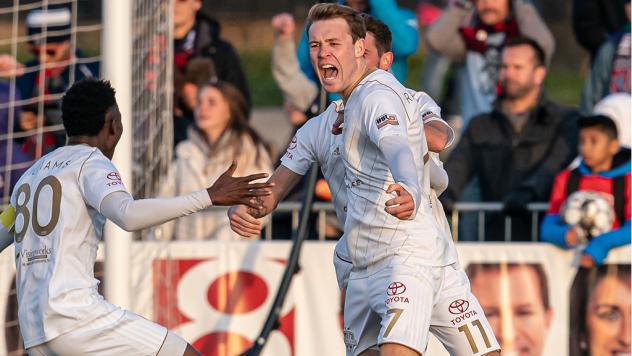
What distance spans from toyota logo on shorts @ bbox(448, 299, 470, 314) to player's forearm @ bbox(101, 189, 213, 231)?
46.1 inches

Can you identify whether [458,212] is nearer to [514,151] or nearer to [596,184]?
[514,151]

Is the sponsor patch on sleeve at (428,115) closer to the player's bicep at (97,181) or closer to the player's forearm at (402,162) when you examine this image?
the player's forearm at (402,162)

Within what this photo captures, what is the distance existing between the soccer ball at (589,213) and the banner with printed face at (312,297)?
286mm

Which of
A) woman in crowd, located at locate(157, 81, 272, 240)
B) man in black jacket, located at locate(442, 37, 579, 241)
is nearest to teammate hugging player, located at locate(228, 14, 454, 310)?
man in black jacket, located at locate(442, 37, 579, 241)

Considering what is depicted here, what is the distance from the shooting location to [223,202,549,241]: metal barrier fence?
9469 millimetres

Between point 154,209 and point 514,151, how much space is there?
12.9 ft

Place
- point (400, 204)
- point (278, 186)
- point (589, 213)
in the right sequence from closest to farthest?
point (400, 204), point (278, 186), point (589, 213)

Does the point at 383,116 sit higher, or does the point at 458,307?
the point at 383,116

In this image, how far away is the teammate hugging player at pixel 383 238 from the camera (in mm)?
6357

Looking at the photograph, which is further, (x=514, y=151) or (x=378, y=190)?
(x=514, y=151)

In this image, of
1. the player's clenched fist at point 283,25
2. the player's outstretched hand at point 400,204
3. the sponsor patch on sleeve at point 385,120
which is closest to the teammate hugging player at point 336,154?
the sponsor patch on sleeve at point 385,120

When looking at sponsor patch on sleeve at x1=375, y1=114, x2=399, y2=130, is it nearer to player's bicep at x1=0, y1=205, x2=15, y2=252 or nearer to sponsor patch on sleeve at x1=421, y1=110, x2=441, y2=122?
sponsor patch on sleeve at x1=421, y1=110, x2=441, y2=122

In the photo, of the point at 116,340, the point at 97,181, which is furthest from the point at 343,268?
the point at 97,181

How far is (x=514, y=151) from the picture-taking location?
32.0 feet
